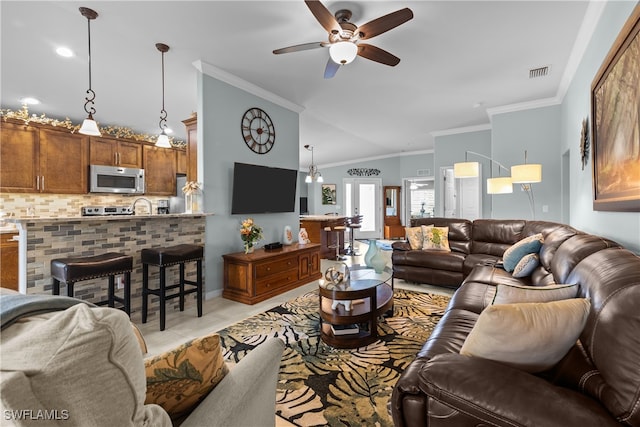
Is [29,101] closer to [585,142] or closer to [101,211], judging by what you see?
[101,211]

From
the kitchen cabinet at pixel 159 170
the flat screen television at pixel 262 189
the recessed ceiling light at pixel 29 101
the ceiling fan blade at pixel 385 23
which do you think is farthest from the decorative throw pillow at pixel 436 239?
Result: the recessed ceiling light at pixel 29 101

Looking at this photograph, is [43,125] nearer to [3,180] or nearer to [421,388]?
[3,180]

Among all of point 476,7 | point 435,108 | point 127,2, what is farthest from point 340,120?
point 127,2

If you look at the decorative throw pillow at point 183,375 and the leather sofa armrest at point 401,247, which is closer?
the decorative throw pillow at point 183,375

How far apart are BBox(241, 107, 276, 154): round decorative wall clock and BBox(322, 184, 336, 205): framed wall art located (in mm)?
6270

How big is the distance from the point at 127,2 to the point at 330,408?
3.41m

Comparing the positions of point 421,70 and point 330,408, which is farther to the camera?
point 421,70

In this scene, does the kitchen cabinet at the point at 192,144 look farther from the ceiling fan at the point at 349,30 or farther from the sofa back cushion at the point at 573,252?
the sofa back cushion at the point at 573,252

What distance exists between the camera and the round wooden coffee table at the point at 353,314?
234cm

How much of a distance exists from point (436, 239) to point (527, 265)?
5.40 feet

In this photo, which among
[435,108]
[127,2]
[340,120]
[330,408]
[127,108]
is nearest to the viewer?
[330,408]

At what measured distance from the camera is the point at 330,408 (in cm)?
167

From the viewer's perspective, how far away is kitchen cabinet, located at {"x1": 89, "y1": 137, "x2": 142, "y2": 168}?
477cm

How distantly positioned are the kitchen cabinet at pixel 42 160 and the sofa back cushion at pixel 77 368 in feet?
16.7
